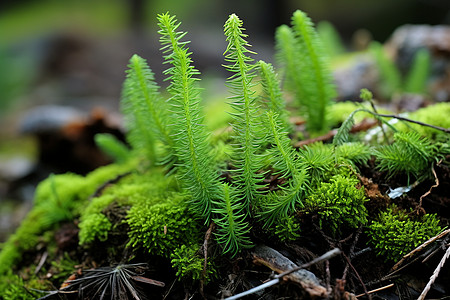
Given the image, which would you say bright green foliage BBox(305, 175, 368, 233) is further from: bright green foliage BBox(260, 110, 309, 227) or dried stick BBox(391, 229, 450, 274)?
dried stick BBox(391, 229, 450, 274)

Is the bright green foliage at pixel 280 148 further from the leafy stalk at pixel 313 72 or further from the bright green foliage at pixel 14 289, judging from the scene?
the bright green foliage at pixel 14 289

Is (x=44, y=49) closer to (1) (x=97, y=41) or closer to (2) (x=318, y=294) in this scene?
(1) (x=97, y=41)

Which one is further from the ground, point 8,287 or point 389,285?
point 389,285

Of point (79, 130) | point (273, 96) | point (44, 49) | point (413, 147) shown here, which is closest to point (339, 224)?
point (413, 147)

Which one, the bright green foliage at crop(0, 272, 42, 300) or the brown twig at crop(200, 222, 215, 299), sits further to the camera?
the bright green foliage at crop(0, 272, 42, 300)

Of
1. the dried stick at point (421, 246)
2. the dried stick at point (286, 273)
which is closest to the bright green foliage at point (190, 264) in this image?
the dried stick at point (286, 273)

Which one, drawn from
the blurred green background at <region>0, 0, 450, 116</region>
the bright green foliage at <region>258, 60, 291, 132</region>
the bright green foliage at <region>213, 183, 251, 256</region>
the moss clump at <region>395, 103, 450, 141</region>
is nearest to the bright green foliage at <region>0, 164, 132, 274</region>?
the bright green foliage at <region>213, 183, 251, 256</region>
